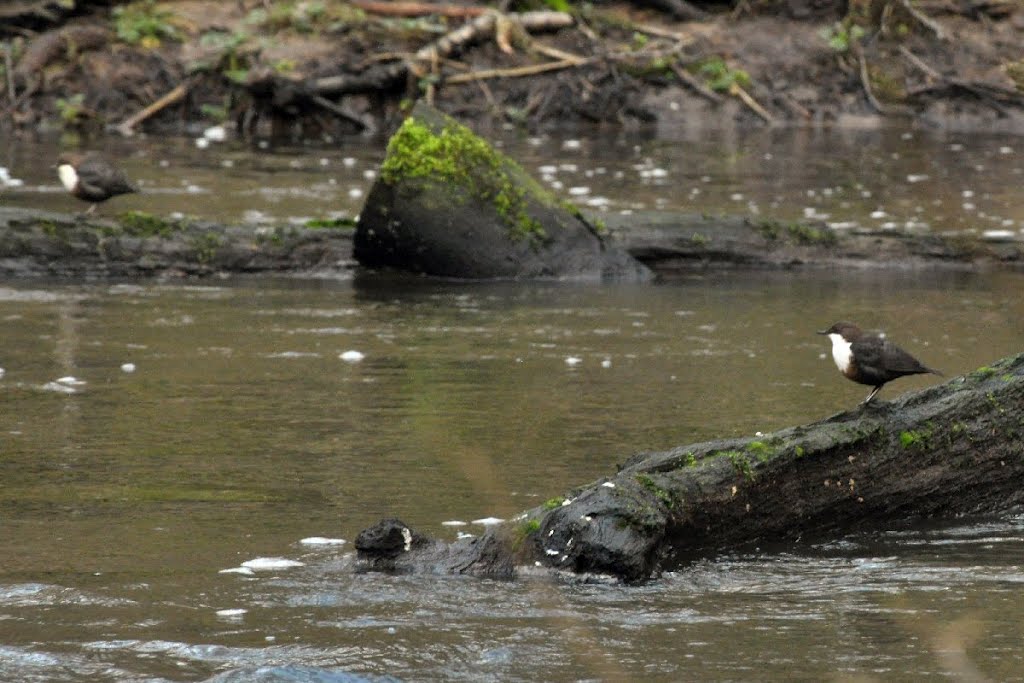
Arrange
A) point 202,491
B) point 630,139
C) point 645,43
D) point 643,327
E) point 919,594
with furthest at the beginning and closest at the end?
point 645,43, point 630,139, point 643,327, point 202,491, point 919,594

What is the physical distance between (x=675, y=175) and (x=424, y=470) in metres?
12.0

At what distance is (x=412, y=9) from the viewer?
2547cm

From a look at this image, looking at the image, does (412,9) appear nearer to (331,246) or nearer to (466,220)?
(331,246)

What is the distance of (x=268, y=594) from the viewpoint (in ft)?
19.5

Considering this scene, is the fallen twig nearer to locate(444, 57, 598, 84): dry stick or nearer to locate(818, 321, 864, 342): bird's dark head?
locate(444, 57, 598, 84): dry stick

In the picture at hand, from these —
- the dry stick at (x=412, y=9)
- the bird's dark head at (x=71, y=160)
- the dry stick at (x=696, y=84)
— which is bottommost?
the bird's dark head at (x=71, y=160)

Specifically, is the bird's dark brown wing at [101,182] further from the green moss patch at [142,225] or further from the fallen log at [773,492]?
the fallen log at [773,492]

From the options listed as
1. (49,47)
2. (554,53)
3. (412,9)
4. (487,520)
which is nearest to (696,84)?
(554,53)

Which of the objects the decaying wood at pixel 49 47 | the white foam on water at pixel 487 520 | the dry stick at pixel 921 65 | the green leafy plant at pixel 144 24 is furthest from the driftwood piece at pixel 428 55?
the white foam on water at pixel 487 520

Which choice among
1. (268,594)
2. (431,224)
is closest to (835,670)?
(268,594)

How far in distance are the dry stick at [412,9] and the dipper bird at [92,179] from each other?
12.4 meters

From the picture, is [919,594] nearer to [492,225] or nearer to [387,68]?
[492,225]

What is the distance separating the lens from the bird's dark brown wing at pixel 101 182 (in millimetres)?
13211

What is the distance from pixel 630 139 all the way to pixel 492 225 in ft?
35.5
